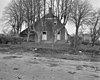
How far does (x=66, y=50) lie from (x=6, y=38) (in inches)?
370

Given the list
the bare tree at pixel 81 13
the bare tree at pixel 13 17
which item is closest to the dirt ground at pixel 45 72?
the bare tree at pixel 81 13

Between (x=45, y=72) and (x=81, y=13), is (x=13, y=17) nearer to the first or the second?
(x=81, y=13)

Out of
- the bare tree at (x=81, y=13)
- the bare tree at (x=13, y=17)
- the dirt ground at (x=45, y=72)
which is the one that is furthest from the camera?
the bare tree at (x=13, y=17)

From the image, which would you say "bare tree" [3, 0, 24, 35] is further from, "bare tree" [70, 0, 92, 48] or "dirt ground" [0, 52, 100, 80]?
"dirt ground" [0, 52, 100, 80]

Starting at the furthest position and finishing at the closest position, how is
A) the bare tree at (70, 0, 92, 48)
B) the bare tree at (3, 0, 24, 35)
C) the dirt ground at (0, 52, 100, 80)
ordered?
the bare tree at (3, 0, 24, 35) < the bare tree at (70, 0, 92, 48) < the dirt ground at (0, 52, 100, 80)

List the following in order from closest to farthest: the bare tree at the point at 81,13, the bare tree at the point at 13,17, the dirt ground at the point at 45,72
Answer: the dirt ground at the point at 45,72, the bare tree at the point at 81,13, the bare tree at the point at 13,17

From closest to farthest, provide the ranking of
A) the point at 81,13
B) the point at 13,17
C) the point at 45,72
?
the point at 45,72
the point at 81,13
the point at 13,17

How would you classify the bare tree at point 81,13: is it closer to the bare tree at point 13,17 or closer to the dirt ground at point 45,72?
the bare tree at point 13,17

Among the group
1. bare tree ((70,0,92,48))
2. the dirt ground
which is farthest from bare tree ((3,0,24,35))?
the dirt ground

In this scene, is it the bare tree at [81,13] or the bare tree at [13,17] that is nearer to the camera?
the bare tree at [81,13]

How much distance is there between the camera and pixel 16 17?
3073 cm

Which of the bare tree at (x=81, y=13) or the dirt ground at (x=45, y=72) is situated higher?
the bare tree at (x=81, y=13)

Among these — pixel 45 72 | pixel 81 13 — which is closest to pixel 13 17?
pixel 81 13

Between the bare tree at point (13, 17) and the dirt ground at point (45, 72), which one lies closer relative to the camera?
the dirt ground at point (45, 72)
